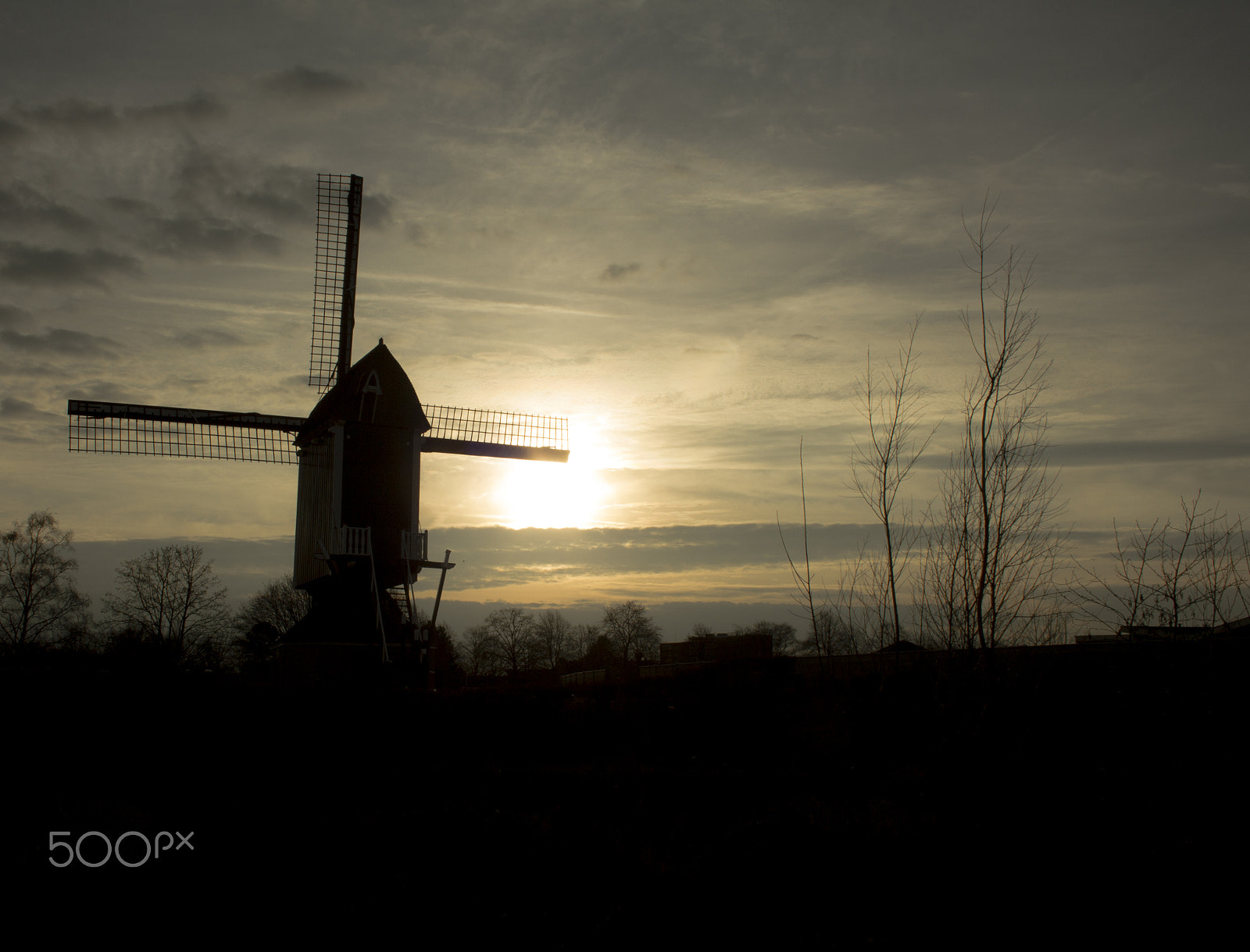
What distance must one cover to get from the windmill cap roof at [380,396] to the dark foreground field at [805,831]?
489 inches

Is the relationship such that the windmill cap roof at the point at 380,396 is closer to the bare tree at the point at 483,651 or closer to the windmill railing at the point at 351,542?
the windmill railing at the point at 351,542

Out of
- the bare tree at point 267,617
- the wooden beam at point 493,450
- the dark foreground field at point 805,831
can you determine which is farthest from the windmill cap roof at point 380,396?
the bare tree at point 267,617

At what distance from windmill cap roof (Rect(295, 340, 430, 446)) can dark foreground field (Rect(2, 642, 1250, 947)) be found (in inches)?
489

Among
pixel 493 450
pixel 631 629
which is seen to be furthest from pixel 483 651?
pixel 493 450

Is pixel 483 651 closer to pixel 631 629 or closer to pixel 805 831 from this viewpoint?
pixel 631 629

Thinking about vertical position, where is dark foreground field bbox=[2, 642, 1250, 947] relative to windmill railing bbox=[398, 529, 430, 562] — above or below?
below

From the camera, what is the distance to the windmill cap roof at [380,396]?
23.5 m

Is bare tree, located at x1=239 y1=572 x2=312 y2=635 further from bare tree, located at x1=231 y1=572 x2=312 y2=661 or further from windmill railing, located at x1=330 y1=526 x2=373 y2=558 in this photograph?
windmill railing, located at x1=330 y1=526 x2=373 y2=558

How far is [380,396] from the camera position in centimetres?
2372

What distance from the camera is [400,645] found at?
22.3 meters

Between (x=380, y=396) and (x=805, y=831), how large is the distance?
18.2 meters

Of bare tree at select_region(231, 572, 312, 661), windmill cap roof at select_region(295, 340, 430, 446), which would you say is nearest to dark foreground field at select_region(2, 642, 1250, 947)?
windmill cap roof at select_region(295, 340, 430, 446)

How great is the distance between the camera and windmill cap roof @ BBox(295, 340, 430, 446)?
926 inches

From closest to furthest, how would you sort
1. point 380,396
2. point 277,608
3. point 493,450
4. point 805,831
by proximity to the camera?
point 805,831 < point 380,396 < point 493,450 < point 277,608
